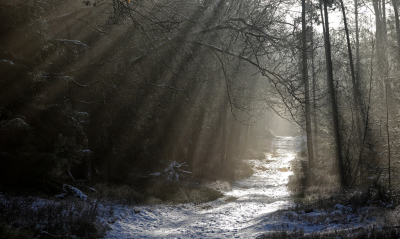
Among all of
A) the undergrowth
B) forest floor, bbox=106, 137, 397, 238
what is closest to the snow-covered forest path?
forest floor, bbox=106, 137, 397, 238

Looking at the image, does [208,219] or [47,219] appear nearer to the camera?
[47,219]

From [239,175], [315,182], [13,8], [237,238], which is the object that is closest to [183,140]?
[239,175]

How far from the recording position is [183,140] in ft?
66.1

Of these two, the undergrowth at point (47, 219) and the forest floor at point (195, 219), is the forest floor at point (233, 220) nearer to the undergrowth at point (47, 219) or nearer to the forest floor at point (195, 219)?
the forest floor at point (195, 219)

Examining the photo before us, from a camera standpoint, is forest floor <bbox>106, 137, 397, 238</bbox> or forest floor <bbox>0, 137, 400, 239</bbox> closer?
forest floor <bbox>0, 137, 400, 239</bbox>

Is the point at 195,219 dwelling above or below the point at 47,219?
below

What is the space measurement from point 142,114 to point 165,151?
6.51 meters

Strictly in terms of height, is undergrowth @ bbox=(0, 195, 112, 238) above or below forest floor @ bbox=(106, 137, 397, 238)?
above

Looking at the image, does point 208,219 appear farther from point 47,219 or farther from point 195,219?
point 47,219

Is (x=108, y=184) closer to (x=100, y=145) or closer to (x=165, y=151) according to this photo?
A: (x=100, y=145)

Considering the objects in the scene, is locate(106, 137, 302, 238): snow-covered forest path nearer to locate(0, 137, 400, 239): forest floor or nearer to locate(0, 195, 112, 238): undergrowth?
locate(0, 137, 400, 239): forest floor

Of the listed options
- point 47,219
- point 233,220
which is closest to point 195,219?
point 233,220

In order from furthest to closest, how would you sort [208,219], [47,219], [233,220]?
1. [208,219]
2. [233,220]
3. [47,219]

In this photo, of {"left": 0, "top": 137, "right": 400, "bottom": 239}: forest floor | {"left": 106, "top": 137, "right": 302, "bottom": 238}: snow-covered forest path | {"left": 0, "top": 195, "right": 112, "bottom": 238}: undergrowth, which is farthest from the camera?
{"left": 106, "top": 137, "right": 302, "bottom": 238}: snow-covered forest path
